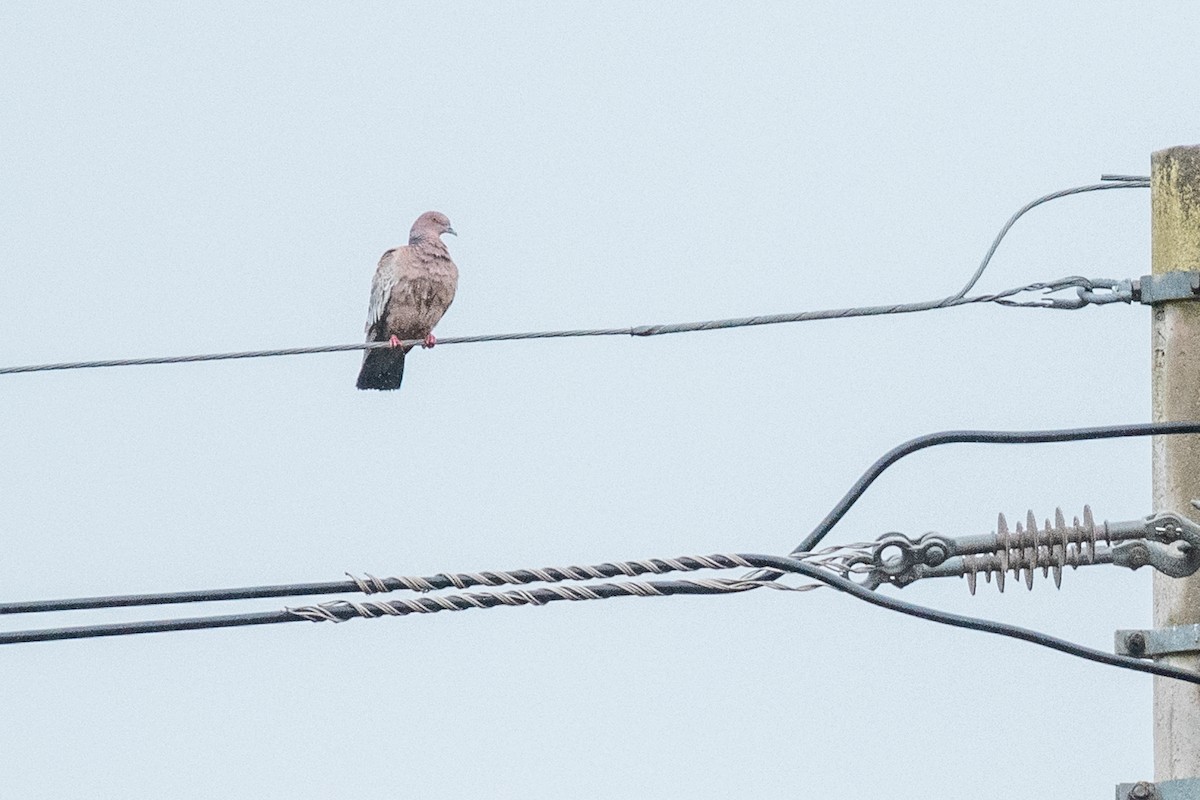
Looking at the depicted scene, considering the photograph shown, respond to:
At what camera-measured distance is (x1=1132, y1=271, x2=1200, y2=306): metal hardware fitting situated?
5133mm

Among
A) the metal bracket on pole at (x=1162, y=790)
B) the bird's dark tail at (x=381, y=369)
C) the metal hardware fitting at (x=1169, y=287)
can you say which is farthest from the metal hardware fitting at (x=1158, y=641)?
the bird's dark tail at (x=381, y=369)

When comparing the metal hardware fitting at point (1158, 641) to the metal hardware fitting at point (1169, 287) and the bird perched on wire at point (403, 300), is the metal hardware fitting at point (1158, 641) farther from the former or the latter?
the bird perched on wire at point (403, 300)

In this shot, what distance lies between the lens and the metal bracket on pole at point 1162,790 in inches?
186

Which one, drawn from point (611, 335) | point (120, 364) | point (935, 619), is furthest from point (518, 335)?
point (935, 619)

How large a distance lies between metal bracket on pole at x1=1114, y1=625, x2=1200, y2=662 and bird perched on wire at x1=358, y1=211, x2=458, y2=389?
716 cm

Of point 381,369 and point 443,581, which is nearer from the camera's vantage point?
point 443,581

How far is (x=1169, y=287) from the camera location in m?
5.18

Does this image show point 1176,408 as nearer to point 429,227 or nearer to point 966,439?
point 966,439

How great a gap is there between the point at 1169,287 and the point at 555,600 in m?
1.82

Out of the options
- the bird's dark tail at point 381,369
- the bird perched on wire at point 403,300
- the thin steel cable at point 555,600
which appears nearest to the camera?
the thin steel cable at point 555,600

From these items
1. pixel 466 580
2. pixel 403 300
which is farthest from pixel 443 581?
pixel 403 300

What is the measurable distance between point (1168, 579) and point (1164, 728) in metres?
0.37

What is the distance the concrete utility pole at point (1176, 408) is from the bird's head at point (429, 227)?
7214 millimetres

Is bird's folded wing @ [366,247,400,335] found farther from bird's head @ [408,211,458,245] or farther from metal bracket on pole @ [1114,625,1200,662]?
metal bracket on pole @ [1114,625,1200,662]
